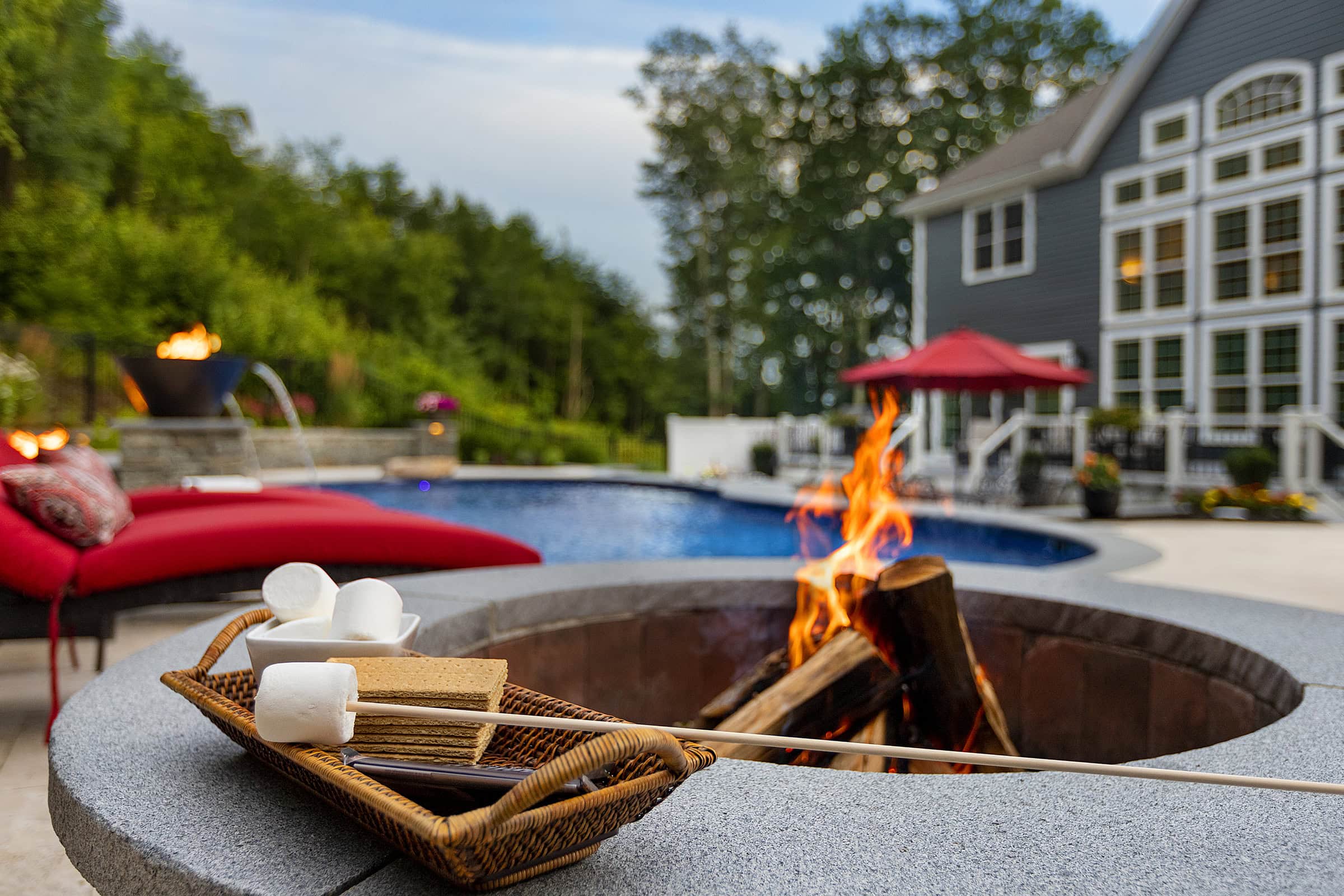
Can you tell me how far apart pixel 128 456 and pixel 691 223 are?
61.0 feet

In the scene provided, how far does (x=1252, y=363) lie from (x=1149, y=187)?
2.72 m

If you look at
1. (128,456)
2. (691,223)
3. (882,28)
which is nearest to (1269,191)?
(128,456)

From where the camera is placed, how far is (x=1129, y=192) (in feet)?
38.0

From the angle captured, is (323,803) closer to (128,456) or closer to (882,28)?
(128,456)

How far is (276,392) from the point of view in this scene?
13305mm

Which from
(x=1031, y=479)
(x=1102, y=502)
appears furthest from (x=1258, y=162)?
(x=1102, y=502)

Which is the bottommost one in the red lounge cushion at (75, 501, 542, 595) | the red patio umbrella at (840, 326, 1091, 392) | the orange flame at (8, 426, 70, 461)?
the red lounge cushion at (75, 501, 542, 595)

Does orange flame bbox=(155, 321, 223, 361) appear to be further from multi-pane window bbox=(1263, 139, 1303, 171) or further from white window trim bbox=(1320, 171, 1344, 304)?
multi-pane window bbox=(1263, 139, 1303, 171)

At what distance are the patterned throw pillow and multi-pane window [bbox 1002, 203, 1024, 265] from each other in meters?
12.6

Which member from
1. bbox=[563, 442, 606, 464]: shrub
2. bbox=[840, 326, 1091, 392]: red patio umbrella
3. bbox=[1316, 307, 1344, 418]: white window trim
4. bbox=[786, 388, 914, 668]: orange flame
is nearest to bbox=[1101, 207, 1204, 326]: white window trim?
bbox=[1316, 307, 1344, 418]: white window trim

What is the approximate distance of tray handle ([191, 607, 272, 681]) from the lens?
1303mm

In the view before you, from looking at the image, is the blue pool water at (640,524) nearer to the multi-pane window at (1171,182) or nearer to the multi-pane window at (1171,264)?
the multi-pane window at (1171,264)

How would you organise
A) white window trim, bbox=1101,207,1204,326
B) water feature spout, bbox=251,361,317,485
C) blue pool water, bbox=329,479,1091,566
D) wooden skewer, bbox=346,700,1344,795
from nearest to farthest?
wooden skewer, bbox=346,700,1344,795 < blue pool water, bbox=329,479,1091,566 < white window trim, bbox=1101,207,1204,326 < water feature spout, bbox=251,361,317,485

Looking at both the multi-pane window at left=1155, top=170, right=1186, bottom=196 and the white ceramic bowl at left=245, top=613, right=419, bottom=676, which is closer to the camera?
the white ceramic bowl at left=245, top=613, right=419, bottom=676
